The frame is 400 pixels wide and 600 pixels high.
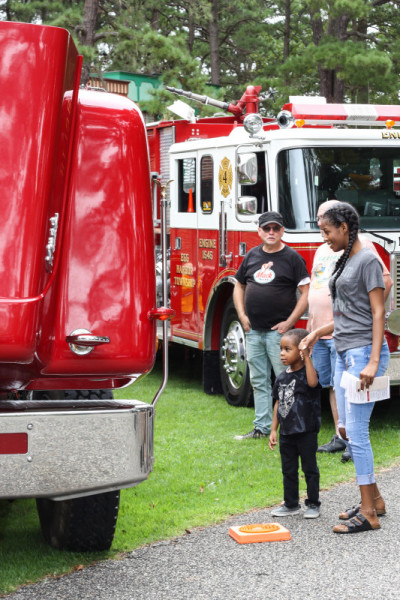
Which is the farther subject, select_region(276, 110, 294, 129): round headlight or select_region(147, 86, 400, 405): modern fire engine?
select_region(276, 110, 294, 129): round headlight

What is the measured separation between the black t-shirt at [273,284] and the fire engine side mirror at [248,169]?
3.34 ft

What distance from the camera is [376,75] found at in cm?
2372

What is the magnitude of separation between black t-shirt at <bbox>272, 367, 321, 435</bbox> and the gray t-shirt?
1.41 ft

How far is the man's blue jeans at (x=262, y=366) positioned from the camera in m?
8.17

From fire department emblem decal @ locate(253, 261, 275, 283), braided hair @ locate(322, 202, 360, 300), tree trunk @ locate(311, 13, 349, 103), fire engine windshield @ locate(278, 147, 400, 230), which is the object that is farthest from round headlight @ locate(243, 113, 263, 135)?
tree trunk @ locate(311, 13, 349, 103)

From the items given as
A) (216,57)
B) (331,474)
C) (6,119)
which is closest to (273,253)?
(331,474)

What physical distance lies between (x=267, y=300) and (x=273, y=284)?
0.45 feet

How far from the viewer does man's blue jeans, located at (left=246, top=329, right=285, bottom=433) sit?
8.17m

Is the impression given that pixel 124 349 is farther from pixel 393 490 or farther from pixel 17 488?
pixel 393 490

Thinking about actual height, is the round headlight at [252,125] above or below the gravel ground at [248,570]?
above

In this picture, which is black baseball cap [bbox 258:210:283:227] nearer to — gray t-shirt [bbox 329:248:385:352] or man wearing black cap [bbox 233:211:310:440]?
man wearing black cap [bbox 233:211:310:440]

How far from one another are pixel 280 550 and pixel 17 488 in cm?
178

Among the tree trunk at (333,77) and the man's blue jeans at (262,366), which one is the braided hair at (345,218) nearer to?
the man's blue jeans at (262,366)

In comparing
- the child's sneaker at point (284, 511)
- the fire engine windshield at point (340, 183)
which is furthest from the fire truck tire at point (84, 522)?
the fire engine windshield at point (340, 183)
